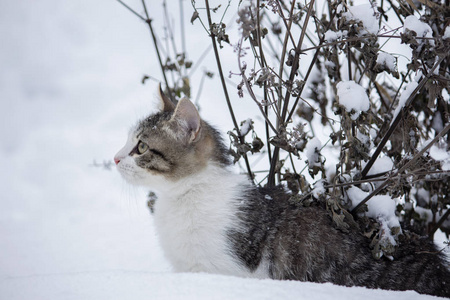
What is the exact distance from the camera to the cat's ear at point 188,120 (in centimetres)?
241

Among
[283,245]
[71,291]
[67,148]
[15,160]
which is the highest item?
[67,148]

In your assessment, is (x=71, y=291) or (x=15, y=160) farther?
(x=15, y=160)

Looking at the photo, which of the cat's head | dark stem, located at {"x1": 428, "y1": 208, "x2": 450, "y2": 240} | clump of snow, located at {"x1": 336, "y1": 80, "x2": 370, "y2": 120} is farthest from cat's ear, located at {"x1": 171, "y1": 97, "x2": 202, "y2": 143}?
dark stem, located at {"x1": 428, "y1": 208, "x2": 450, "y2": 240}

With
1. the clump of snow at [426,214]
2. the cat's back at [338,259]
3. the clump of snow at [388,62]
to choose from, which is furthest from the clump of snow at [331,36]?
the clump of snow at [426,214]

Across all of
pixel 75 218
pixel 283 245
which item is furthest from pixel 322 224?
pixel 75 218

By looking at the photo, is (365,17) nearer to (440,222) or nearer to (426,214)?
(440,222)

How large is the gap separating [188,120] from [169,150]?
0.19m

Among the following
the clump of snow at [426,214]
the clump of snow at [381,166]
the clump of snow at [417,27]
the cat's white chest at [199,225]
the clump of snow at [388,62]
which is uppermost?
the clump of snow at [417,27]

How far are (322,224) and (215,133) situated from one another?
0.81m

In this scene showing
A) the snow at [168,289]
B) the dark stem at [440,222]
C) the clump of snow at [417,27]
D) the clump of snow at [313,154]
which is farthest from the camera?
the dark stem at [440,222]

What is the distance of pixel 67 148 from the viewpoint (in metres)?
5.20

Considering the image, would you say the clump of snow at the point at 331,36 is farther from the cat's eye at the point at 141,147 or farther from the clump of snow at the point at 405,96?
the cat's eye at the point at 141,147

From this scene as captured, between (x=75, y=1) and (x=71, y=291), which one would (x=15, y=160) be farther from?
(x=71, y=291)

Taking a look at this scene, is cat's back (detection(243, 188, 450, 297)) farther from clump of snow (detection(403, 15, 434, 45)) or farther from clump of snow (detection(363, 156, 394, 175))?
clump of snow (detection(403, 15, 434, 45))
